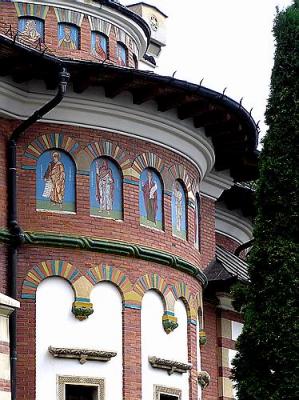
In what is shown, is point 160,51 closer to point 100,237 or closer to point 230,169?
point 230,169

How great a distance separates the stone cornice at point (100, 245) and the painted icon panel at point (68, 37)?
420cm

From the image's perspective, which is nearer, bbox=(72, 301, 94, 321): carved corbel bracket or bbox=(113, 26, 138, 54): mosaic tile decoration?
bbox=(72, 301, 94, 321): carved corbel bracket

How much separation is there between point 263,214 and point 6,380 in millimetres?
4493

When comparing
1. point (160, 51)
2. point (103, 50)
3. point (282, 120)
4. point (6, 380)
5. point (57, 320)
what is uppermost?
point (160, 51)

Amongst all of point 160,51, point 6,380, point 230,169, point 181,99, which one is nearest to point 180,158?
point 181,99

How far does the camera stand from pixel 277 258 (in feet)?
60.0

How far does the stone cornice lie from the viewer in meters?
19.6

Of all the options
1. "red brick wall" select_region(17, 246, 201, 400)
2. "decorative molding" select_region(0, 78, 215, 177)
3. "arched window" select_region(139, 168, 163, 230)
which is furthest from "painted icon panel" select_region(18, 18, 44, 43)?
"red brick wall" select_region(17, 246, 201, 400)

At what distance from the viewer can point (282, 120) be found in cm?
1889

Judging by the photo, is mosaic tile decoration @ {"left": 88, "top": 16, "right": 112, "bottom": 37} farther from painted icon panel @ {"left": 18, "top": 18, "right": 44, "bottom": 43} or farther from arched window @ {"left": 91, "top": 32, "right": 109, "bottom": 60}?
painted icon panel @ {"left": 18, "top": 18, "right": 44, "bottom": 43}

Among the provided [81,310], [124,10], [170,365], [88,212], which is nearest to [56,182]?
[88,212]

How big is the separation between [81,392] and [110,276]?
186 cm

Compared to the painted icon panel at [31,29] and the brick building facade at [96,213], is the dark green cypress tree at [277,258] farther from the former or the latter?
the painted icon panel at [31,29]

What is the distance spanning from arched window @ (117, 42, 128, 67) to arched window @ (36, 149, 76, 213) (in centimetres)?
385
